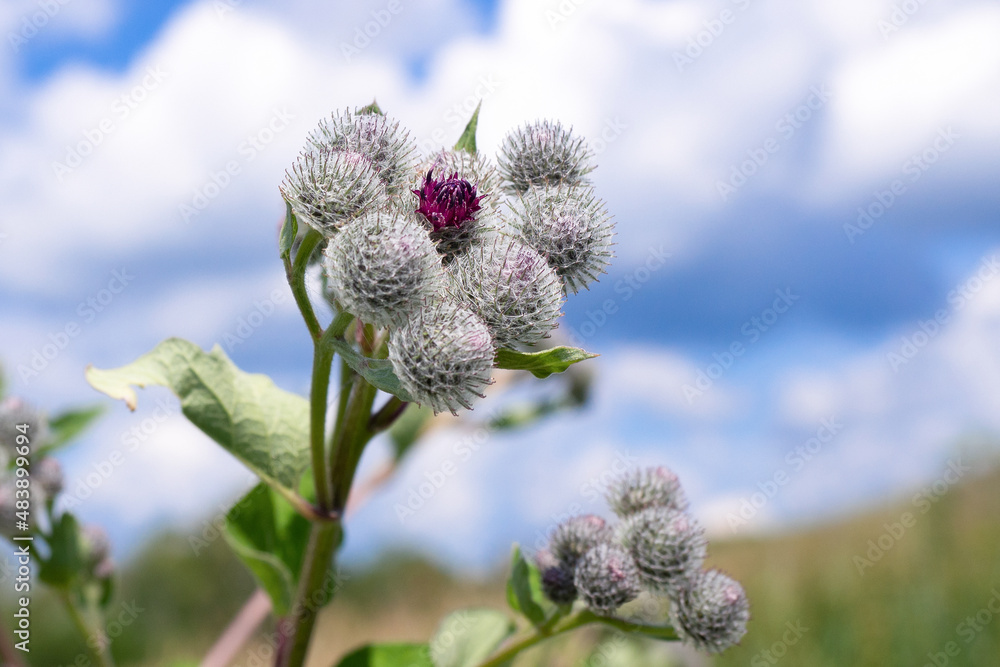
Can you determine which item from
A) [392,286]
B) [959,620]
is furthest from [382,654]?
[959,620]

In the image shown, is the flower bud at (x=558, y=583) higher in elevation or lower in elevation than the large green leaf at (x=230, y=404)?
lower

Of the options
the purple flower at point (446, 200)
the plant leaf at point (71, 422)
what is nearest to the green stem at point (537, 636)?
the purple flower at point (446, 200)

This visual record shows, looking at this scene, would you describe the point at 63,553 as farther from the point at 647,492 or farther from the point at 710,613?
the point at 710,613

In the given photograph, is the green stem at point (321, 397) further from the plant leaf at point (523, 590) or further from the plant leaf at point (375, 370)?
the plant leaf at point (523, 590)

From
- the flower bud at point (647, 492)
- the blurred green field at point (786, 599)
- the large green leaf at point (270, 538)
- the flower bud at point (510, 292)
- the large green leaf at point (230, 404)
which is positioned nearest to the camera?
the flower bud at point (510, 292)

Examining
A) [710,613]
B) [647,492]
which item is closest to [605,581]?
[710,613]

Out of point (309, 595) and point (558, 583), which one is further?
point (558, 583)

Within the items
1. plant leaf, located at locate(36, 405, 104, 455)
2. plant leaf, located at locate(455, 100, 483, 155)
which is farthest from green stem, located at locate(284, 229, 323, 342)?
plant leaf, located at locate(36, 405, 104, 455)
